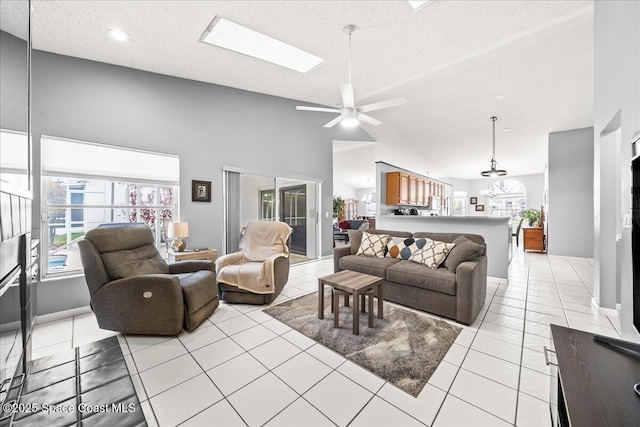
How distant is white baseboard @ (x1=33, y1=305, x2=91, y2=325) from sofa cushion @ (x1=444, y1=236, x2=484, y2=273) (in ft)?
14.4

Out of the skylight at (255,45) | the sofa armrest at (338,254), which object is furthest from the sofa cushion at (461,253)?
the skylight at (255,45)

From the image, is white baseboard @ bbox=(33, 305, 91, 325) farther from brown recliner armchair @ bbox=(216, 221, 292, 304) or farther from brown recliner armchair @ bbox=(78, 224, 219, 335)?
brown recliner armchair @ bbox=(216, 221, 292, 304)

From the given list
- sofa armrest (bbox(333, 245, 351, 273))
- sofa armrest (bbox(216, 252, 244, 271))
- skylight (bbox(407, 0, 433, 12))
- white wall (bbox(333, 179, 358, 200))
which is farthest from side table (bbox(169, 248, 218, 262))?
white wall (bbox(333, 179, 358, 200))

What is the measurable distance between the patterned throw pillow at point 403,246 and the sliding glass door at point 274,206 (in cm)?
248

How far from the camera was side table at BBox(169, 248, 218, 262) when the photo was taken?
11.6 ft

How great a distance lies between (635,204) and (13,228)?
113 inches

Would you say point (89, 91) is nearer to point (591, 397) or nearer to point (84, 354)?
point (84, 354)

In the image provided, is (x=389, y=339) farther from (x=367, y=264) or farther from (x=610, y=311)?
(x=610, y=311)

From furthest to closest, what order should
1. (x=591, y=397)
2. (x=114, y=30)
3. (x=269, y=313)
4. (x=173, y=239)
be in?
(x=173, y=239) → (x=269, y=313) → (x=114, y=30) → (x=591, y=397)

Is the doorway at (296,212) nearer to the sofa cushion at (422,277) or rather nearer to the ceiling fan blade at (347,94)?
the ceiling fan blade at (347,94)

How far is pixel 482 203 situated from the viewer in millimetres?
12906

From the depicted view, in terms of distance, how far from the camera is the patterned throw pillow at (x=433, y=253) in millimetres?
3049

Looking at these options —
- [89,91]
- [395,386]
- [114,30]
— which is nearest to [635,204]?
[395,386]

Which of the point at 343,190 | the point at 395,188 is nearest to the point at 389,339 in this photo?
the point at 395,188
